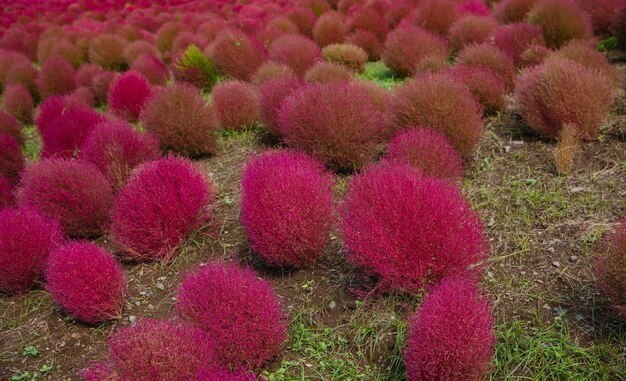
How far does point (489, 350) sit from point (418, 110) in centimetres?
230

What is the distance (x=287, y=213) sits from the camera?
3.19m

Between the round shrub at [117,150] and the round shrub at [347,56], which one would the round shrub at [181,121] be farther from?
the round shrub at [347,56]

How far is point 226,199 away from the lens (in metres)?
4.21

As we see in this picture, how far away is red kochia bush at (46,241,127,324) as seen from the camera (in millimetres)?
3066

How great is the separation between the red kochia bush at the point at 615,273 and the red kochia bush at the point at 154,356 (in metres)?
1.92

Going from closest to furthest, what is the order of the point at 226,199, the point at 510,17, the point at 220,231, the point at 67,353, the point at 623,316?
the point at 623,316
the point at 67,353
the point at 220,231
the point at 226,199
the point at 510,17

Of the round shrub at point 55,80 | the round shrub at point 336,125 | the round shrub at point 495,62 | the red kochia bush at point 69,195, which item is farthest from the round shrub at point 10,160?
the round shrub at point 495,62

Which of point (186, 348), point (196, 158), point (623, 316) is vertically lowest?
point (196, 158)

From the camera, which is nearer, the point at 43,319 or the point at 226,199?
the point at 43,319

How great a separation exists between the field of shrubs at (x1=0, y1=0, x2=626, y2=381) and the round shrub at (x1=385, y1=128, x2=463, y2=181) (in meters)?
0.01

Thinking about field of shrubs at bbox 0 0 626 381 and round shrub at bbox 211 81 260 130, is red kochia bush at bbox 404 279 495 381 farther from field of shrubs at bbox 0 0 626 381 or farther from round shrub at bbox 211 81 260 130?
round shrub at bbox 211 81 260 130

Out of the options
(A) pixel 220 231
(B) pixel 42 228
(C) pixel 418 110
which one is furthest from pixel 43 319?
(C) pixel 418 110

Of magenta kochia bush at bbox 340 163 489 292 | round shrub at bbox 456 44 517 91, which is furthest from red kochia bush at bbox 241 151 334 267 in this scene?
round shrub at bbox 456 44 517 91

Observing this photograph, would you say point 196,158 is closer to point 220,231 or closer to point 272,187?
point 220,231
